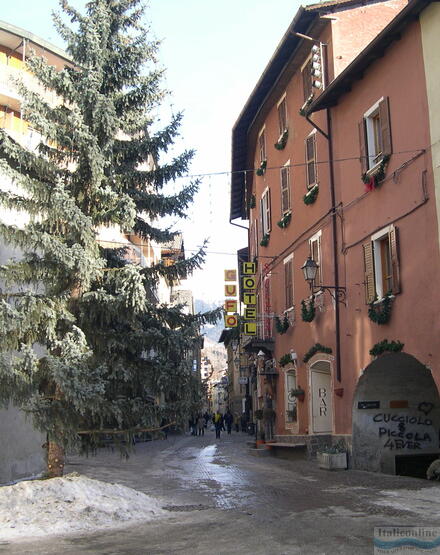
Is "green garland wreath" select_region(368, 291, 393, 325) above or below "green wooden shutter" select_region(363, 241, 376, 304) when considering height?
below

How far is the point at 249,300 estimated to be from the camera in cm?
2667

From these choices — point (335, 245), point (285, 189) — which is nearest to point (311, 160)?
point (285, 189)

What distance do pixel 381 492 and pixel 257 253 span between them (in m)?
17.7

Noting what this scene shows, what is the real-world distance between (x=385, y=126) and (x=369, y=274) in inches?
136

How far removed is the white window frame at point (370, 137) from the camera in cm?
1609

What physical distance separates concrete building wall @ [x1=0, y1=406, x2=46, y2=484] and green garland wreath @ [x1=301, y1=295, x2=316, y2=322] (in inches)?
332

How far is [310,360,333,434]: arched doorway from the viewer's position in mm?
20109

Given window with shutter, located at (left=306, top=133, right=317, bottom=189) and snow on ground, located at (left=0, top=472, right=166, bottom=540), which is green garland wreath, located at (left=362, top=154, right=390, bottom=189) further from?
snow on ground, located at (left=0, top=472, right=166, bottom=540)

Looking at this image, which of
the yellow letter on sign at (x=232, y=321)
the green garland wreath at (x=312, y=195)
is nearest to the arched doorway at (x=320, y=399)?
the green garland wreath at (x=312, y=195)

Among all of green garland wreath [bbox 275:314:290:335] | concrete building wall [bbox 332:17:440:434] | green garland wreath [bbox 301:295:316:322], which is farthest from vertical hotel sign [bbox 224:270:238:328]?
concrete building wall [bbox 332:17:440:434]

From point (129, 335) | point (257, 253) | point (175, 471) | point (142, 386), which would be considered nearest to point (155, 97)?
point (129, 335)

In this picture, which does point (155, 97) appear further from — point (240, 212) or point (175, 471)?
point (240, 212)

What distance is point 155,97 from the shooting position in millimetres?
13297

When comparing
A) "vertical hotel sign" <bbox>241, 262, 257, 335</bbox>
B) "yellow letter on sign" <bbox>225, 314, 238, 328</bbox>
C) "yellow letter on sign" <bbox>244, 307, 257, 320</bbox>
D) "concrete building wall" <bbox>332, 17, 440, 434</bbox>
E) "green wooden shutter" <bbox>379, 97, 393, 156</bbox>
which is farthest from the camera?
"yellow letter on sign" <bbox>225, 314, 238, 328</bbox>
